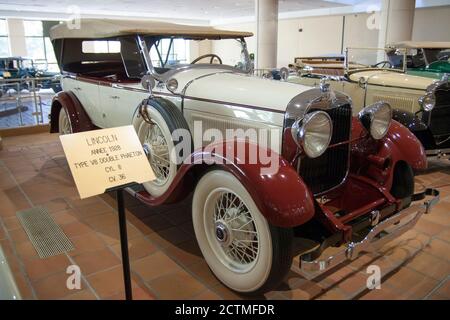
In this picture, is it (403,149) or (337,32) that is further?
(337,32)

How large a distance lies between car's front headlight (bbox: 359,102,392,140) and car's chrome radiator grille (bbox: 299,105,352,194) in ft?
0.70

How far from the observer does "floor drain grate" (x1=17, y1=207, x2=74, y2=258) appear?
9.71 feet

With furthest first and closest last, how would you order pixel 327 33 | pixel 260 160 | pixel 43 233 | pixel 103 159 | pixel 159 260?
pixel 327 33, pixel 43 233, pixel 159 260, pixel 260 160, pixel 103 159

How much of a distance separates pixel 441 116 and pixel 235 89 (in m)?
3.40

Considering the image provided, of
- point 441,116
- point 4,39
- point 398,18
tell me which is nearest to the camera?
point 441,116

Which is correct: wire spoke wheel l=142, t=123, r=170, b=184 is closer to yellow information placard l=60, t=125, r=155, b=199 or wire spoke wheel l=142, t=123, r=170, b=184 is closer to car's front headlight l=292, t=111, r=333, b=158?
yellow information placard l=60, t=125, r=155, b=199

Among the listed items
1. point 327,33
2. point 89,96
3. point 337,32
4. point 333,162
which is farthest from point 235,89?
point 327,33

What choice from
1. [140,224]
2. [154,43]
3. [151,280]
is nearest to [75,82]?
[154,43]

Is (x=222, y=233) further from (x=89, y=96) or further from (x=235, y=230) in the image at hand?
(x=89, y=96)

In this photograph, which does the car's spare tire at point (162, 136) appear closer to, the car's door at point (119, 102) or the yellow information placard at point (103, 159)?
the car's door at point (119, 102)

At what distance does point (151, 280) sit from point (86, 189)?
103cm

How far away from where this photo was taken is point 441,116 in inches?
192

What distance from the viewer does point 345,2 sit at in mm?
17375
